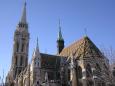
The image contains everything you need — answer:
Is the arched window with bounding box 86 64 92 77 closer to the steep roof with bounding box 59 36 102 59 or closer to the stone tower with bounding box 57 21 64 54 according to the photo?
the steep roof with bounding box 59 36 102 59

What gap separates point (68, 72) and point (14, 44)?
66.5ft

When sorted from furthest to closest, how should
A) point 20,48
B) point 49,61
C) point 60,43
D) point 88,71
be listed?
point 60,43 < point 20,48 < point 49,61 < point 88,71

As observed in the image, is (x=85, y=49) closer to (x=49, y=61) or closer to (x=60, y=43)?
(x=49, y=61)

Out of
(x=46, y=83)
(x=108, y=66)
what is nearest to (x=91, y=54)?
(x=46, y=83)

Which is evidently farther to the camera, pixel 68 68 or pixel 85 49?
pixel 68 68

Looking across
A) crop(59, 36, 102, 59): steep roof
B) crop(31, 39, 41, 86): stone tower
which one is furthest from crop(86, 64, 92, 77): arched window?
crop(31, 39, 41, 86): stone tower

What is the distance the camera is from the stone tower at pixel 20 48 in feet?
171

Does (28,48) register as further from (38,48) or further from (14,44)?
(38,48)

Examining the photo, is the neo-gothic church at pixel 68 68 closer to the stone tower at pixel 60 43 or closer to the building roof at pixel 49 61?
Result: the building roof at pixel 49 61

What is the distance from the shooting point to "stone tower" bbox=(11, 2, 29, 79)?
2053 inches

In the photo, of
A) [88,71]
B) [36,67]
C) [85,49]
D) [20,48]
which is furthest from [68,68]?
[20,48]

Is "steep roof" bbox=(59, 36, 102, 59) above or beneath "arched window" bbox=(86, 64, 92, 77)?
above

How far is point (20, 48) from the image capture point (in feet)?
177

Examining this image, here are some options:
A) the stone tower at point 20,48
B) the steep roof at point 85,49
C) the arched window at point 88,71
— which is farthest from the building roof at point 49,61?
the stone tower at point 20,48
